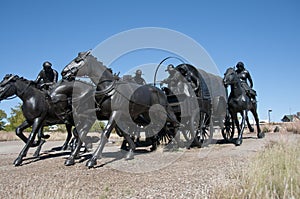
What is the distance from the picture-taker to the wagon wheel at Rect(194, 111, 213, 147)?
10.2m

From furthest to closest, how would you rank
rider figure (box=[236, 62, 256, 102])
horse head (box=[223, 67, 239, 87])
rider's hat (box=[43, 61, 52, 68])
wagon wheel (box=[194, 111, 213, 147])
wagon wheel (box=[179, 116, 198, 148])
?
rider figure (box=[236, 62, 256, 102])
horse head (box=[223, 67, 239, 87])
wagon wheel (box=[194, 111, 213, 147])
wagon wheel (box=[179, 116, 198, 148])
rider's hat (box=[43, 61, 52, 68])

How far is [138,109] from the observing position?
762 centimetres

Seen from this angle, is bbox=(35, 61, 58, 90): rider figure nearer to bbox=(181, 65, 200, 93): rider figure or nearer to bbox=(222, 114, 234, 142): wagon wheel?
bbox=(181, 65, 200, 93): rider figure

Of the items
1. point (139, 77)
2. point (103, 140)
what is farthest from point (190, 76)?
point (103, 140)

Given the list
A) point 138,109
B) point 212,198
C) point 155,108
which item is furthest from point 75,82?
point 212,198

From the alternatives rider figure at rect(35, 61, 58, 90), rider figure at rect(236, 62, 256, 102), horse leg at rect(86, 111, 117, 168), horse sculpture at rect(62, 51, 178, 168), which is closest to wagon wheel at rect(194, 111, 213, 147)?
rider figure at rect(236, 62, 256, 102)

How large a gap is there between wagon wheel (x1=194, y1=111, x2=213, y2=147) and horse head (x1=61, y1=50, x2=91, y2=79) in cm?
499

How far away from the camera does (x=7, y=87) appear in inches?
303

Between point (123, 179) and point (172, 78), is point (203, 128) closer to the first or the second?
point (172, 78)

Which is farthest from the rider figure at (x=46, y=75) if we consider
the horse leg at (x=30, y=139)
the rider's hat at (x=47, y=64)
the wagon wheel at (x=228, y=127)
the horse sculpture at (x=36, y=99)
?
the wagon wheel at (x=228, y=127)

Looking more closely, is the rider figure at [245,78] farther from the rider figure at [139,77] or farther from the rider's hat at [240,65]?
the rider figure at [139,77]

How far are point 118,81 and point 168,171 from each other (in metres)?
2.63

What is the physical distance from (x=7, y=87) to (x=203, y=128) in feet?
22.4

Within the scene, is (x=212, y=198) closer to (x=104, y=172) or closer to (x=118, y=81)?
(x=104, y=172)
